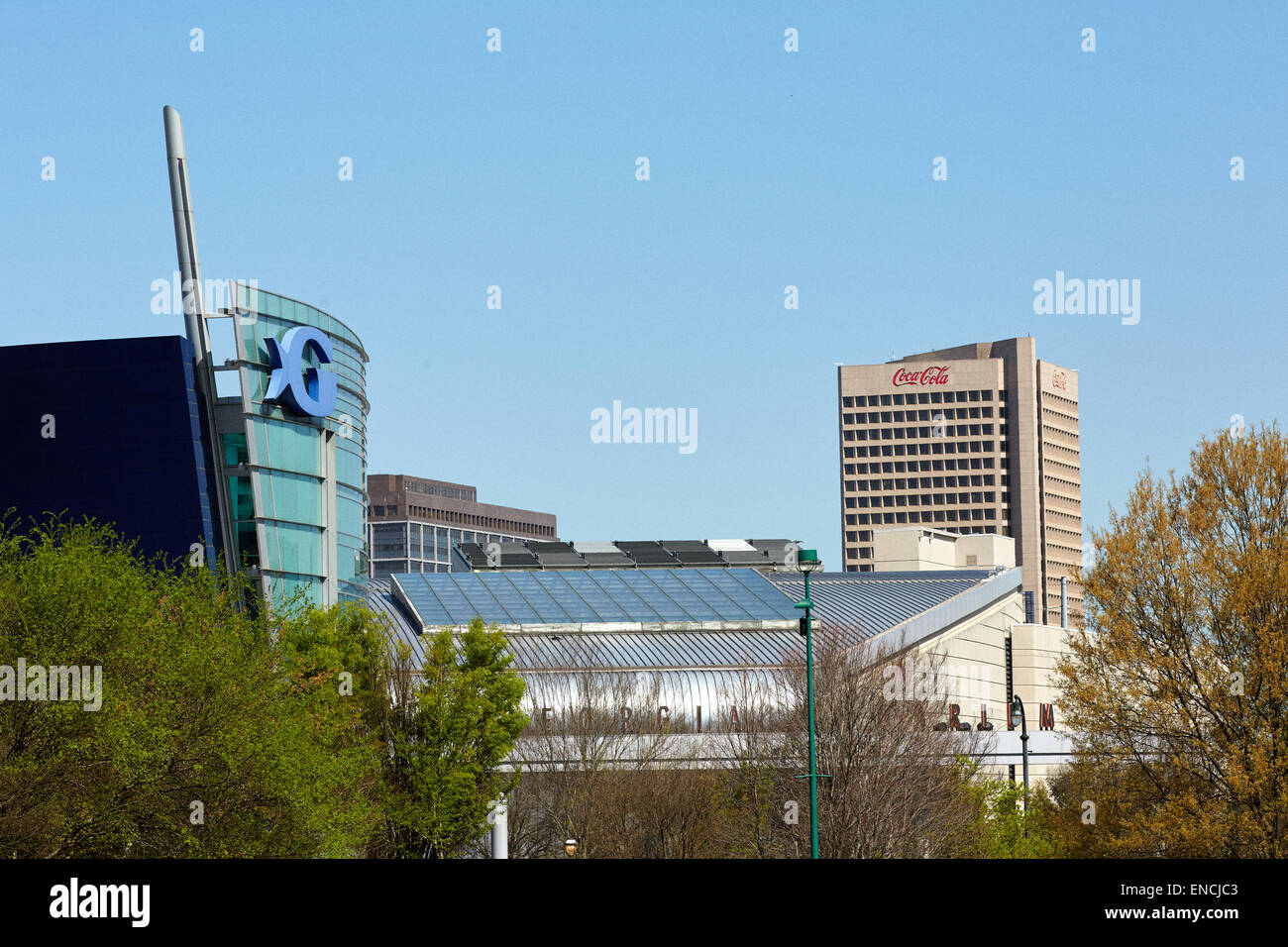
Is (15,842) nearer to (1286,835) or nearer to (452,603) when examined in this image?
(1286,835)

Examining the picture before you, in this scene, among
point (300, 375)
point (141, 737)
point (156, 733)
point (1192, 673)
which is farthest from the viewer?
point (300, 375)

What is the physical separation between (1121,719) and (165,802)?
23202mm

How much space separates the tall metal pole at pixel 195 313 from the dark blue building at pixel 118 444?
1.43 ft

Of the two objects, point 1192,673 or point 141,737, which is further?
point 1192,673

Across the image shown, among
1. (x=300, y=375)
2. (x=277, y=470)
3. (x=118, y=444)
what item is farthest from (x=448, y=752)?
(x=300, y=375)

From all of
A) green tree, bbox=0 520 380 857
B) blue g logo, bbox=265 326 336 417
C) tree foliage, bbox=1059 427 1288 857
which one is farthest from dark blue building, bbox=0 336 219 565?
tree foliage, bbox=1059 427 1288 857

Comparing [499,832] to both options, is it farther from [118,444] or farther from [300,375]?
[300,375]

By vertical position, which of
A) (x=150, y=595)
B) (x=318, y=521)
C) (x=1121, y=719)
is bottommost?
(x=1121, y=719)

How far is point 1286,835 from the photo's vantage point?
119 feet

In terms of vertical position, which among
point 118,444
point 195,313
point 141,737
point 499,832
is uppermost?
point 195,313

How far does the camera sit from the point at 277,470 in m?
61.8

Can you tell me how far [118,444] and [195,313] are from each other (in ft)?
19.3

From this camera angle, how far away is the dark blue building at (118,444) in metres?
58.6
